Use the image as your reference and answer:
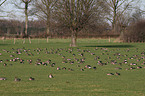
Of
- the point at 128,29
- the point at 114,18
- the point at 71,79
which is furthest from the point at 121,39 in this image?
the point at 71,79

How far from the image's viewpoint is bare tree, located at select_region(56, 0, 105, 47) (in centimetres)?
3119

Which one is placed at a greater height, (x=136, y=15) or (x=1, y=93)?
(x=136, y=15)

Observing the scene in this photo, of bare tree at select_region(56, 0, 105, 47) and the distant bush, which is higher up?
bare tree at select_region(56, 0, 105, 47)

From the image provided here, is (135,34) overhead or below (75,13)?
below

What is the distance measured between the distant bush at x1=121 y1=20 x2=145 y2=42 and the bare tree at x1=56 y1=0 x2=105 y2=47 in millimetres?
14759

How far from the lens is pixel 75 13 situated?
32.2 m

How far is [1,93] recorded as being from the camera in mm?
6426

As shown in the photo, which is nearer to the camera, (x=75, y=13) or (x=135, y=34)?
(x=75, y=13)

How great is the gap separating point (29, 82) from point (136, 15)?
6350cm

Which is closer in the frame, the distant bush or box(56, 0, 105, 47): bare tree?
box(56, 0, 105, 47): bare tree

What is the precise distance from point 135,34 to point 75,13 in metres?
16.6

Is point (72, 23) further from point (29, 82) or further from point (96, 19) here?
point (29, 82)

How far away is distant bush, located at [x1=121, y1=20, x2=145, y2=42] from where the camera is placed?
4503 centimetres

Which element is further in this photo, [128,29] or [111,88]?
[128,29]
